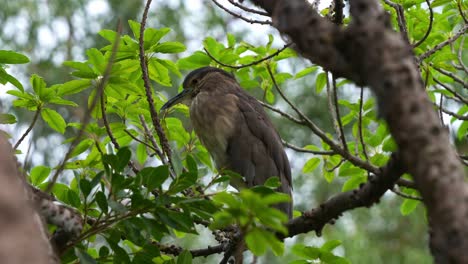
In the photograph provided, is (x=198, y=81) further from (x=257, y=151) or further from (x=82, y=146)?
(x=82, y=146)

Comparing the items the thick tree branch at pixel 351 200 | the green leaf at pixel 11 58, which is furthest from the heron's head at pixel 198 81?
the thick tree branch at pixel 351 200

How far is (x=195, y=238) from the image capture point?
9406 millimetres

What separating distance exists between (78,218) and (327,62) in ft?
3.88

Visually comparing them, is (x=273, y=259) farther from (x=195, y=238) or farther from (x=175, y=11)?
(x=175, y=11)

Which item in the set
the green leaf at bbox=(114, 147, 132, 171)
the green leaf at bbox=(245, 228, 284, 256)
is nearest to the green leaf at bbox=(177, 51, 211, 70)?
the green leaf at bbox=(114, 147, 132, 171)

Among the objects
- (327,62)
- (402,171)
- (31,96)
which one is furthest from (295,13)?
(31,96)

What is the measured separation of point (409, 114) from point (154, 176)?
1267 mm

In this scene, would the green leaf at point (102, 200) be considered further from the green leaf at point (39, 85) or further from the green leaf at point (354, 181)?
the green leaf at point (354, 181)

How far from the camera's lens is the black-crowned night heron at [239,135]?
4.34 m

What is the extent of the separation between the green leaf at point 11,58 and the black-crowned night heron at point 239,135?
4.23 feet

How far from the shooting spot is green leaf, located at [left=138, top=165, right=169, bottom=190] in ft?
8.19

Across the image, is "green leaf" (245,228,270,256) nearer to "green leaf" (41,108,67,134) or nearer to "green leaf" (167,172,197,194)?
"green leaf" (167,172,197,194)

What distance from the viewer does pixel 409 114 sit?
143 cm

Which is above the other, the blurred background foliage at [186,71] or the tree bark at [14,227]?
the blurred background foliage at [186,71]
